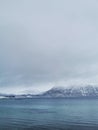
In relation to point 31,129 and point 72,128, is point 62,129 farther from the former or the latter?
point 31,129

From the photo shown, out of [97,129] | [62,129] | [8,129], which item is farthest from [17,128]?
[97,129]

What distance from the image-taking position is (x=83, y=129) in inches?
2069

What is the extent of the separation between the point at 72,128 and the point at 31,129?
11270 mm

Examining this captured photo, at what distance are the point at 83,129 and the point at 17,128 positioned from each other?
60.1 feet

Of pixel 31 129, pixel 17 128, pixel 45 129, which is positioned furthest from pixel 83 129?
pixel 17 128

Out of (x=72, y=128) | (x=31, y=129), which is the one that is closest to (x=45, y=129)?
(x=31, y=129)

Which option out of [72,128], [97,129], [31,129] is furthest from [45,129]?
[97,129]

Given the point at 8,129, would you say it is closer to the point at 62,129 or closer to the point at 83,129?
the point at 62,129

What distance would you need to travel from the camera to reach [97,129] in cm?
5212

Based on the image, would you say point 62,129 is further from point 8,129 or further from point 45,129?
point 8,129

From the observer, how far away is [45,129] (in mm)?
53000

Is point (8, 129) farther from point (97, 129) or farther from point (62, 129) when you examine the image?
point (97, 129)

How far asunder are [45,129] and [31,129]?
3770 millimetres

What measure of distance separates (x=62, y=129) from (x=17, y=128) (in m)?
12.8
